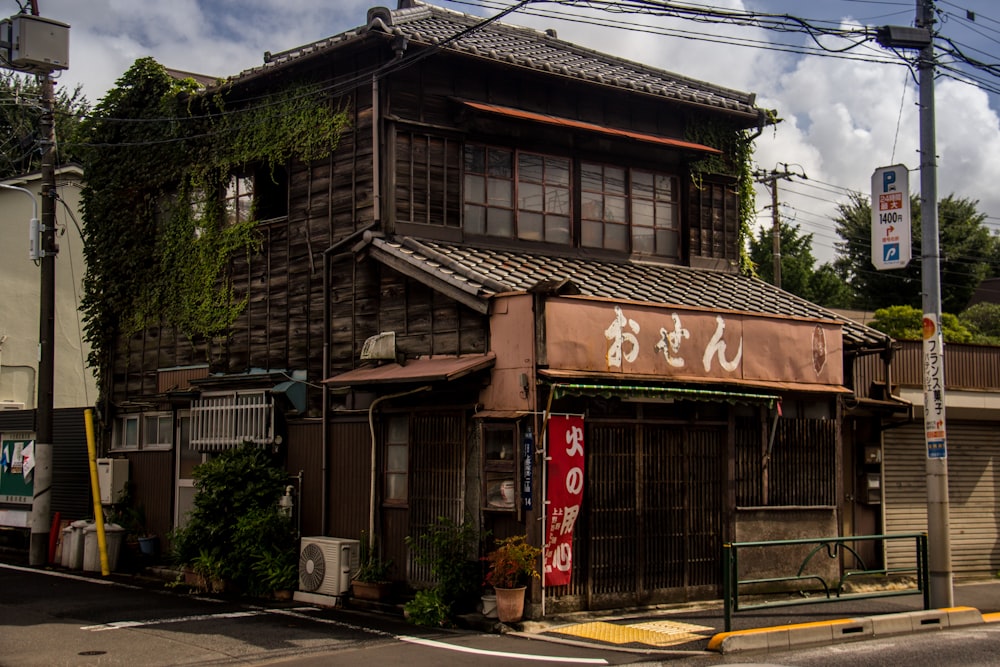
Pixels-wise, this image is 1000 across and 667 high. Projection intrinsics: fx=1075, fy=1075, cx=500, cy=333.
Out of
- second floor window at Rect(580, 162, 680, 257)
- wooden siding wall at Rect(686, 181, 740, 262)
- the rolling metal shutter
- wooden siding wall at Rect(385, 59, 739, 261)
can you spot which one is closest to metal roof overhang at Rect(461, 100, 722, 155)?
wooden siding wall at Rect(385, 59, 739, 261)

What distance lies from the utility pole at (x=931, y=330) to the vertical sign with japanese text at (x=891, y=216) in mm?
272

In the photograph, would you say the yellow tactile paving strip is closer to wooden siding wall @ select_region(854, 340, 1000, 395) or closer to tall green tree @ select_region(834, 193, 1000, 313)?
wooden siding wall @ select_region(854, 340, 1000, 395)

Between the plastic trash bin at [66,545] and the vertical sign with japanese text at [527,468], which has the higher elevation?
the vertical sign with japanese text at [527,468]

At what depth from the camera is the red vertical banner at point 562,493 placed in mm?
13367

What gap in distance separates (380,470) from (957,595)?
9018 mm

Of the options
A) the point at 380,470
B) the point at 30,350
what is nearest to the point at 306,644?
the point at 380,470

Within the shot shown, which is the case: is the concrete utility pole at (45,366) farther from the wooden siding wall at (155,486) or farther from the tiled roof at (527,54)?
the tiled roof at (527,54)

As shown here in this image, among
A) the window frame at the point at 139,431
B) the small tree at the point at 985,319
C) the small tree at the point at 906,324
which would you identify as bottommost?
the window frame at the point at 139,431

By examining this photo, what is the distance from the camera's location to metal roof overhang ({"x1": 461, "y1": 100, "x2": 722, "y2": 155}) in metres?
16.6

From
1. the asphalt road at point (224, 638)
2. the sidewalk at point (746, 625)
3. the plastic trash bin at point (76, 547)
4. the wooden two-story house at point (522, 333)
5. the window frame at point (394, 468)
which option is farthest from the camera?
the plastic trash bin at point (76, 547)

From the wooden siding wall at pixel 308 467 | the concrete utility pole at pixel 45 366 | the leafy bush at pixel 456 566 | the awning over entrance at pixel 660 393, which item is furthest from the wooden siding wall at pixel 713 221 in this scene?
the concrete utility pole at pixel 45 366

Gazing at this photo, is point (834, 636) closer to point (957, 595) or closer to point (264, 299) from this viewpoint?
point (957, 595)

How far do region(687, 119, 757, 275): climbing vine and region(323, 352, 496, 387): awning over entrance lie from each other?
7048 mm

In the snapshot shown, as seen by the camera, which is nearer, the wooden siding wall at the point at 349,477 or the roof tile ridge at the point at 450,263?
the roof tile ridge at the point at 450,263
